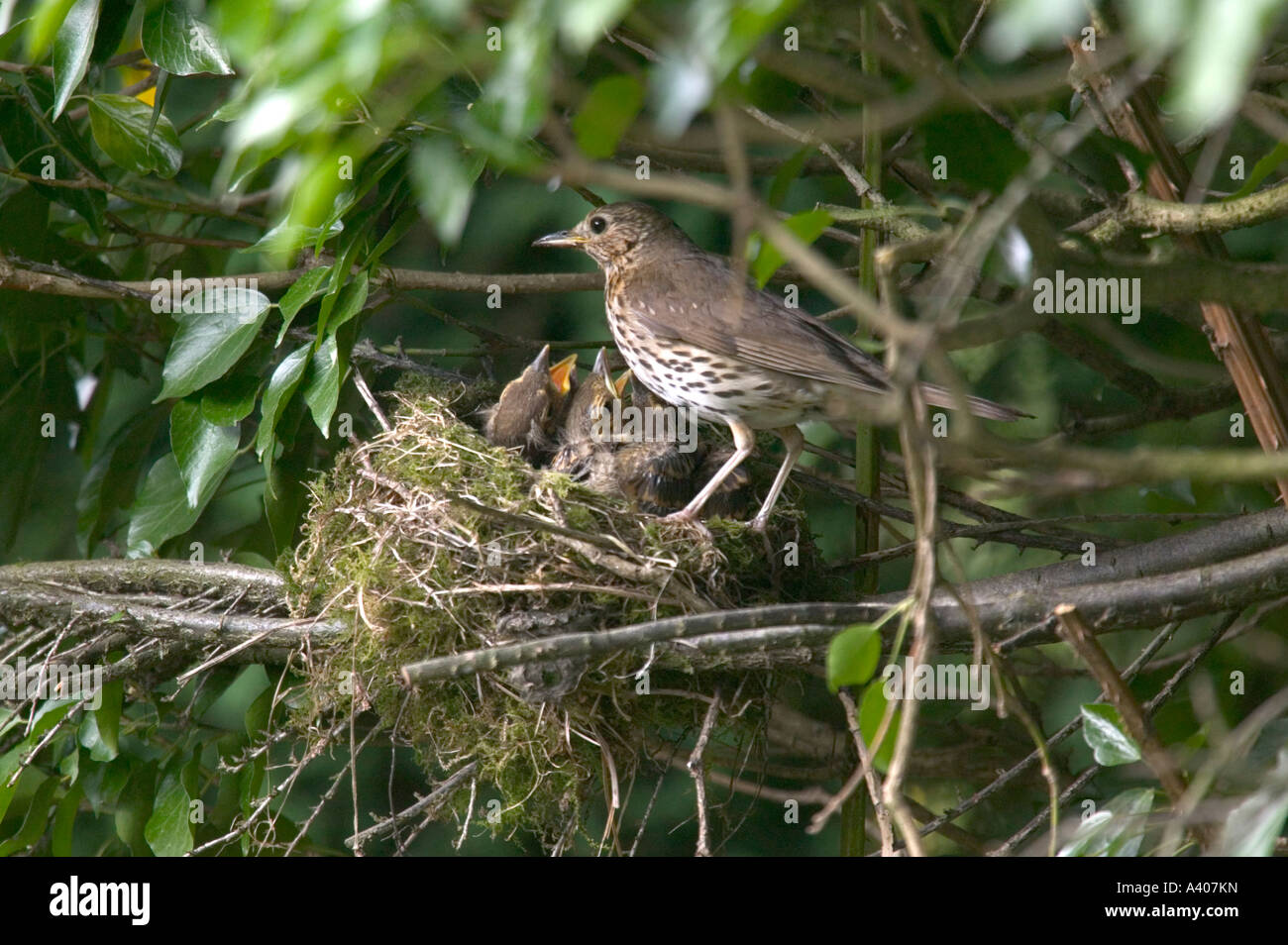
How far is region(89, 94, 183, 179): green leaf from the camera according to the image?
3.27 metres

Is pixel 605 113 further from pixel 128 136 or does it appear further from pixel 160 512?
pixel 160 512

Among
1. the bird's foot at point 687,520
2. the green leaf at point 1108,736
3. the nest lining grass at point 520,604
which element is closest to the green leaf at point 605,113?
the green leaf at point 1108,736

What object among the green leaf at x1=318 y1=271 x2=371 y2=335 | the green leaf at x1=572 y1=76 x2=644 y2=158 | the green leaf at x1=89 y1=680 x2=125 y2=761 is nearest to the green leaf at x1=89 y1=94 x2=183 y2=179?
the green leaf at x1=318 y1=271 x2=371 y2=335

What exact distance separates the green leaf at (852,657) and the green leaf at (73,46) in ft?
6.87

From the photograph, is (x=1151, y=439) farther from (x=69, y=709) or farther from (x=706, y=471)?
(x=69, y=709)

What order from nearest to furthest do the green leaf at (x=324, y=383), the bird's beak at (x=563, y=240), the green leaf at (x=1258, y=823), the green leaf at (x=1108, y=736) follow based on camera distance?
the green leaf at (x=1258, y=823) → the green leaf at (x=1108, y=736) → the green leaf at (x=324, y=383) → the bird's beak at (x=563, y=240)

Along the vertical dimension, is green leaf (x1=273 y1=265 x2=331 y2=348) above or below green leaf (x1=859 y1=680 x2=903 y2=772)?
above

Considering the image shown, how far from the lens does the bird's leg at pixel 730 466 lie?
12.0 feet

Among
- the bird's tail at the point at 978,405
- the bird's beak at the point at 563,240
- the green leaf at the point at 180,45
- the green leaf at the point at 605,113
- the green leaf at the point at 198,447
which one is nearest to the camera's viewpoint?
the green leaf at the point at 605,113

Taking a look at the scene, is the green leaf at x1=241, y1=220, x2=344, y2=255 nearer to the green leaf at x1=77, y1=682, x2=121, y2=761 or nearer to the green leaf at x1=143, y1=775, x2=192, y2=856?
the green leaf at x1=77, y1=682, x2=121, y2=761

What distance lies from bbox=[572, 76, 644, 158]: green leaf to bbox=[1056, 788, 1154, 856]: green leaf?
135 centimetres

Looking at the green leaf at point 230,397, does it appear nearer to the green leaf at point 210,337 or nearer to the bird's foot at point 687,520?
the green leaf at point 210,337

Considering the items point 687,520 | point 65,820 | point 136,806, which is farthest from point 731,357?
point 65,820
